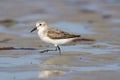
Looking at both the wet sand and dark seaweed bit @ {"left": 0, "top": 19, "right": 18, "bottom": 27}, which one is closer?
the wet sand

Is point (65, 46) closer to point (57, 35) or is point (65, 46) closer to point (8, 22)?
point (57, 35)

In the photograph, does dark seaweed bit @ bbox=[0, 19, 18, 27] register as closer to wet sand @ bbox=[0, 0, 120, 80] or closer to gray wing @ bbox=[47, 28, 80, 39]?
wet sand @ bbox=[0, 0, 120, 80]

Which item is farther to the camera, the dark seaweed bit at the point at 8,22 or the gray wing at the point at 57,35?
the dark seaweed bit at the point at 8,22

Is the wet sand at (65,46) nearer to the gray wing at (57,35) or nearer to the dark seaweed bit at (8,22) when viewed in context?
the dark seaweed bit at (8,22)

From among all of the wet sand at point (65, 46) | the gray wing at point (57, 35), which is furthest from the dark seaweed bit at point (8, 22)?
the gray wing at point (57, 35)

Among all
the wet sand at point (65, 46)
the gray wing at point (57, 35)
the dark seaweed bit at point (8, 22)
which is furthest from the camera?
the dark seaweed bit at point (8, 22)

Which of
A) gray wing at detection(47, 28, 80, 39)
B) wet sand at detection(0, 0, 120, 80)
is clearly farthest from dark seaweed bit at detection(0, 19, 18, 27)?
gray wing at detection(47, 28, 80, 39)

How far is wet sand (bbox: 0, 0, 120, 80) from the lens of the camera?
34.5 feet

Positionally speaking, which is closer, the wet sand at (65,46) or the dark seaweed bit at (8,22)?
the wet sand at (65,46)

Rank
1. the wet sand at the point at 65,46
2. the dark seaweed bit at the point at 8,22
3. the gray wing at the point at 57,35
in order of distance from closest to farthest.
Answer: the wet sand at the point at 65,46, the gray wing at the point at 57,35, the dark seaweed bit at the point at 8,22

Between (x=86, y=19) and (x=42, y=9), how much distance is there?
3.29m

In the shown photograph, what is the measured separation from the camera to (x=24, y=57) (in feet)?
40.3

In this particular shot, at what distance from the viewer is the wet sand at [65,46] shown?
34.5ft

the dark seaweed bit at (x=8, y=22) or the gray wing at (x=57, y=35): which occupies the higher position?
the dark seaweed bit at (x=8, y=22)
